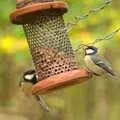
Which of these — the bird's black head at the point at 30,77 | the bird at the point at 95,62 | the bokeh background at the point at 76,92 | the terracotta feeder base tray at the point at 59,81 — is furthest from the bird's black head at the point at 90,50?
the bokeh background at the point at 76,92

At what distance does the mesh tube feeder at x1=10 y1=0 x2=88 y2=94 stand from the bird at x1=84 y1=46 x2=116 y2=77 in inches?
4.1

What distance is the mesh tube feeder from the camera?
4.51 metres

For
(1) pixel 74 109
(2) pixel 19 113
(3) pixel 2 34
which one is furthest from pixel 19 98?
(3) pixel 2 34

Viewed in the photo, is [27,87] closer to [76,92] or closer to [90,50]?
[90,50]

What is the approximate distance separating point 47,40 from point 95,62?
396mm

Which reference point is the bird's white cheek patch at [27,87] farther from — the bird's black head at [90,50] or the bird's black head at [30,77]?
the bird's black head at [90,50]

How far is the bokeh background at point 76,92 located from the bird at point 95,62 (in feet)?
9.71

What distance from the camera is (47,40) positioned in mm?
4781

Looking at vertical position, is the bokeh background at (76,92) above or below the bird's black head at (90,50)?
below

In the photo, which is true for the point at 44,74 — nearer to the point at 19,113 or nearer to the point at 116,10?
the point at 116,10

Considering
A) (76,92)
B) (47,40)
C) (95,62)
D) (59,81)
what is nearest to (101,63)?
(95,62)

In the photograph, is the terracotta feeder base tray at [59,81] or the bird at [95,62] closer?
the terracotta feeder base tray at [59,81]

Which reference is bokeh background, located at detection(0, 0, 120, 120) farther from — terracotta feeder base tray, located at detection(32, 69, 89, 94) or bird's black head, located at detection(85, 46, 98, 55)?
terracotta feeder base tray, located at detection(32, 69, 89, 94)

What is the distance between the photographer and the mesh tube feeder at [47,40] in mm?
4508
